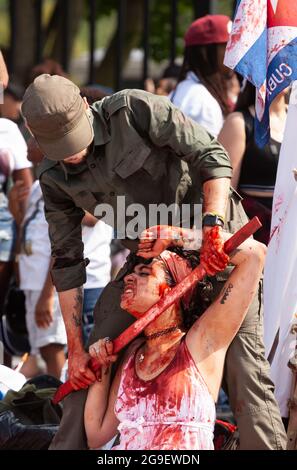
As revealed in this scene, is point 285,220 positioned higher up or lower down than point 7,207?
higher up

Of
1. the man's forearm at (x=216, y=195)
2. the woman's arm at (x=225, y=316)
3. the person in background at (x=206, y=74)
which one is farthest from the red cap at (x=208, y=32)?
the woman's arm at (x=225, y=316)

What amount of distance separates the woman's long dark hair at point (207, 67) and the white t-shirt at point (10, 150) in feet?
3.25

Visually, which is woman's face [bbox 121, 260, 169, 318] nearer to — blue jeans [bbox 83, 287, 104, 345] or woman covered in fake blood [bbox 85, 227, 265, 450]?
woman covered in fake blood [bbox 85, 227, 265, 450]

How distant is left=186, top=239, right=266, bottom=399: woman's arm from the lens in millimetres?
3873

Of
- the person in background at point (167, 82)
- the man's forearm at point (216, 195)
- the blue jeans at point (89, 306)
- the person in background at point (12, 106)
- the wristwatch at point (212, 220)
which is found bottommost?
the blue jeans at point (89, 306)

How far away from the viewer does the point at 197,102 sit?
608 centimetres

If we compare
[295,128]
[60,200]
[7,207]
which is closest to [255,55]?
[295,128]

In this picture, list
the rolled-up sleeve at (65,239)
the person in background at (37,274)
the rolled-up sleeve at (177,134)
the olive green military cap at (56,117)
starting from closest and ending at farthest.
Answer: the olive green military cap at (56,117), the rolled-up sleeve at (177,134), the rolled-up sleeve at (65,239), the person in background at (37,274)

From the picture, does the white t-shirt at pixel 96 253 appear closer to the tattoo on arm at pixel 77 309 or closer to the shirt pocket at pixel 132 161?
the tattoo on arm at pixel 77 309

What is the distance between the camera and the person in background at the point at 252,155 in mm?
5148

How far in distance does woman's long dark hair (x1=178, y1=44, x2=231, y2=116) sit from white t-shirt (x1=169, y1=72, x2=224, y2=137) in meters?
0.03

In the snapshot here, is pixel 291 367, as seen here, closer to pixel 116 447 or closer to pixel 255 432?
pixel 255 432

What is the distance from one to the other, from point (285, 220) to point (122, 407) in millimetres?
1173
